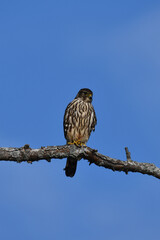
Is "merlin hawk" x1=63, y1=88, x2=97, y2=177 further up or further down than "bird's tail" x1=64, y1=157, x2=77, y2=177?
further up

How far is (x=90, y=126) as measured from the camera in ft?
22.7

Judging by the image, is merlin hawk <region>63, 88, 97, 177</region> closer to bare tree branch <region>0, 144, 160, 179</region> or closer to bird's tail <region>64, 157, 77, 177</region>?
bird's tail <region>64, 157, 77, 177</region>

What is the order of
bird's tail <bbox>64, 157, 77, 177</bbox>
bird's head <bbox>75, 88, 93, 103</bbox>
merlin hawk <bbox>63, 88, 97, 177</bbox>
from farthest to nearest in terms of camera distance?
1. bird's head <bbox>75, 88, 93, 103</bbox>
2. merlin hawk <bbox>63, 88, 97, 177</bbox>
3. bird's tail <bbox>64, 157, 77, 177</bbox>

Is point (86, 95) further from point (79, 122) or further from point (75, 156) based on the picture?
point (75, 156)

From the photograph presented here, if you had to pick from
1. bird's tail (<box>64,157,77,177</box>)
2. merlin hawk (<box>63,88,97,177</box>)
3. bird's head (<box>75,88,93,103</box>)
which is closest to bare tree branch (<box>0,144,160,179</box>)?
bird's tail (<box>64,157,77,177</box>)

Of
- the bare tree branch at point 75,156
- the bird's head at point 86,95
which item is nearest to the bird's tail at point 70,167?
the bare tree branch at point 75,156

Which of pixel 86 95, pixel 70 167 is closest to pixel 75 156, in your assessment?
pixel 70 167

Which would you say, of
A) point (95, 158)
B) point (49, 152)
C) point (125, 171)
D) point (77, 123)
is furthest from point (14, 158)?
point (77, 123)

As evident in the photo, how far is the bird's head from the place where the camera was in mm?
7281

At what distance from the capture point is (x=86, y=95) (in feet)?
24.0

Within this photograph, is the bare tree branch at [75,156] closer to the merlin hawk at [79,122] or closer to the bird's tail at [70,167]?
the bird's tail at [70,167]

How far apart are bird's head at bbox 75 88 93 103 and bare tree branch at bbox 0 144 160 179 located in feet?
6.85

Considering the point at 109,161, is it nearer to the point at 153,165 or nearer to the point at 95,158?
the point at 95,158

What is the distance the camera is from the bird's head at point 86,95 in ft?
23.9
